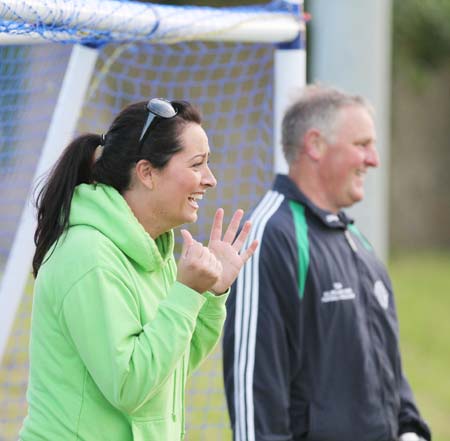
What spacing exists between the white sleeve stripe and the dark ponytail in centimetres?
95

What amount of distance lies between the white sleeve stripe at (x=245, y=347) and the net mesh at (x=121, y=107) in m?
1.16

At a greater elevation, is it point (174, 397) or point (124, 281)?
point (124, 281)

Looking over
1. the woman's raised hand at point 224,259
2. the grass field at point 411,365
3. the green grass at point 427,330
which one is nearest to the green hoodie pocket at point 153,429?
the woman's raised hand at point 224,259

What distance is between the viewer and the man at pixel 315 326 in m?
3.54

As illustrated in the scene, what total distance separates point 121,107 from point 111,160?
445 cm

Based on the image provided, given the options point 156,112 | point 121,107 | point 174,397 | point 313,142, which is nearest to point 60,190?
point 156,112

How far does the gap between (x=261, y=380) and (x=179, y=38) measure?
136 cm

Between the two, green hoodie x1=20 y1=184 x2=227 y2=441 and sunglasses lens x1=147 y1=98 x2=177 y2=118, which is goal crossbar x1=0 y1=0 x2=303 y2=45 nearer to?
sunglasses lens x1=147 y1=98 x2=177 y2=118

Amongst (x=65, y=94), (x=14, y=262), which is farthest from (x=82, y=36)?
(x=14, y=262)

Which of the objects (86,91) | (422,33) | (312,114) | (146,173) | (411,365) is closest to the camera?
(146,173)

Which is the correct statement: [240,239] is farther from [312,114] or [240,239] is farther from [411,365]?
[411,365]

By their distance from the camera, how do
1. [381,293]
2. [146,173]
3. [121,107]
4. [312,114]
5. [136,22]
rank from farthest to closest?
[121,107], [312,114], [381,293], [136,22], [146,173]

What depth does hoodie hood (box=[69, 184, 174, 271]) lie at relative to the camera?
103 inches

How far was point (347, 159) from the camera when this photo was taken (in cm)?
393
